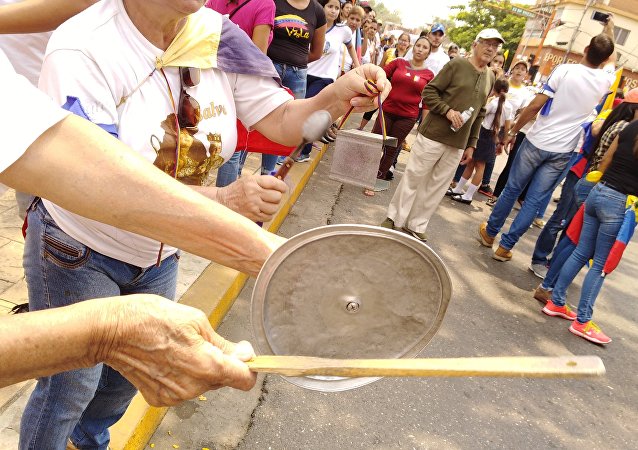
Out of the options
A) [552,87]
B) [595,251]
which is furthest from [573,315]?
[552,87]

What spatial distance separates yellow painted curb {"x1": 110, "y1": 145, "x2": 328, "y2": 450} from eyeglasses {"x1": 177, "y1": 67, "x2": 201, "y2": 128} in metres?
0.41

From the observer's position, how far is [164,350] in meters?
1.07

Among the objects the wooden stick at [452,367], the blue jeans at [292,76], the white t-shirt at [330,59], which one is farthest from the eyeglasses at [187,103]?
the white t-shirt at [330,59]

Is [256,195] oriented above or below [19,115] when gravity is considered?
below

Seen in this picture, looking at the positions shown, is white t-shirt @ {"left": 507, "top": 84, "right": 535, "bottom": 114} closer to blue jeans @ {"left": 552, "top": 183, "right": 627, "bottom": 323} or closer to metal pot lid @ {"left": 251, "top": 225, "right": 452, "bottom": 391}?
blue jeans @ {"left": 552, "top": 183, "right": 627, "bottom": 323}

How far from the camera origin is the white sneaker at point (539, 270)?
5.51 m

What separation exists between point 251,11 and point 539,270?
413 cm

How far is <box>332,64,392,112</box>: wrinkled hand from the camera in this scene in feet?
6.31

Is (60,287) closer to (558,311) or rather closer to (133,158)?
(133,158)

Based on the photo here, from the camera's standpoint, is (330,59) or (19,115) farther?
(330,59)

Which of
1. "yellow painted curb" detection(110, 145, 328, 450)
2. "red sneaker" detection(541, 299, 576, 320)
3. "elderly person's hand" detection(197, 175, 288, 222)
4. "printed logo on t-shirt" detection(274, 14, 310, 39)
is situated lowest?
"red sneaker" detection(541, 299, 576, 320)

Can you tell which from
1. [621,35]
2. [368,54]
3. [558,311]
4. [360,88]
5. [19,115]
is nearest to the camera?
[19,115]

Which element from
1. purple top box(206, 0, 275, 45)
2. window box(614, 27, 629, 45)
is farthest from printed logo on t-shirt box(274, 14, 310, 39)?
window box(614, 27, 629, 45)

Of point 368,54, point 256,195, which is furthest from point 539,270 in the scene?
point 368,54
